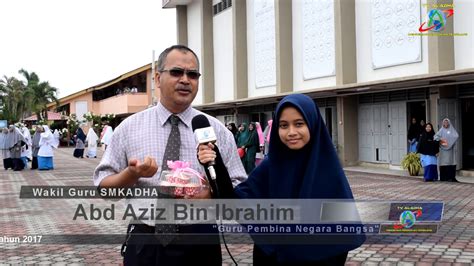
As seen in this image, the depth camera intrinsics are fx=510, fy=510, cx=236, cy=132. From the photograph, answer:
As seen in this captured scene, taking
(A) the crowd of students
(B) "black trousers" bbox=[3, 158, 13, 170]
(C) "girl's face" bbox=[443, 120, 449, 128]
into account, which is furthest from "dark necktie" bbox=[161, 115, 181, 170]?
(B) "black trousers" bbox=[3, 158, 13, 170]

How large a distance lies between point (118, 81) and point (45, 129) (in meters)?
28.1

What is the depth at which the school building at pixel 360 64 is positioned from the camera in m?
13.4

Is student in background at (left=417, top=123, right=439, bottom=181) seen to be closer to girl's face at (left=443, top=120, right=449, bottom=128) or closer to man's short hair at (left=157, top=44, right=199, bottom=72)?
girl's face at (left=443, top=120, right=449, bottom=128)

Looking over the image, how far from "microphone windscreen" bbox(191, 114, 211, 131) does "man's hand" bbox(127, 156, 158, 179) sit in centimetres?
31

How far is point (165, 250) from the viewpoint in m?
2.23

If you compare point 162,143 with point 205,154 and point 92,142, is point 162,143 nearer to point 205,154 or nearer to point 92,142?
point 205,154

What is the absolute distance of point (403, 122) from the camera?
15.4 metres

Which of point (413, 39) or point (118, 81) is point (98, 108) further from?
point (413, 39)

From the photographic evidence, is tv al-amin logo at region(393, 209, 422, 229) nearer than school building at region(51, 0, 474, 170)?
Yes

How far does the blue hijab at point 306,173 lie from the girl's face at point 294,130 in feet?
0.08

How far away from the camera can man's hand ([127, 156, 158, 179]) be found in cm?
198

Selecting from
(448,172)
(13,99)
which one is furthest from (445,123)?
(13,99)

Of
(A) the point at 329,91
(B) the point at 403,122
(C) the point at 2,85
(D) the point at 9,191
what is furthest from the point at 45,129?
(C) the point at 2,85

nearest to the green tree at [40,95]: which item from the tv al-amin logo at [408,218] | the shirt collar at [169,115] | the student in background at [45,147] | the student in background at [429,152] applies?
the student in background at [45,147]
